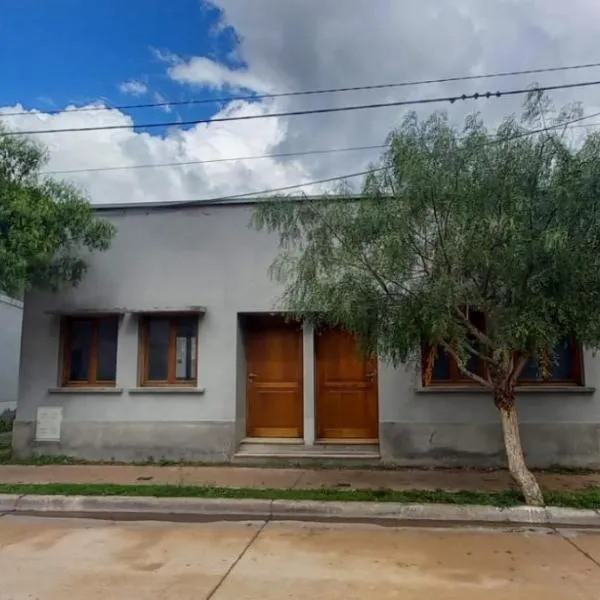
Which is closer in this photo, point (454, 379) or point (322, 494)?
point (322, 494)

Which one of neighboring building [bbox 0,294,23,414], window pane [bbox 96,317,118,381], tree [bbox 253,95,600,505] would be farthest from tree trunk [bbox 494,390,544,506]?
neighboring building [bbox 0,294,23,414]

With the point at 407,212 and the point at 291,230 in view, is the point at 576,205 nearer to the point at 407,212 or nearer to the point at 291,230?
the point at 407,212

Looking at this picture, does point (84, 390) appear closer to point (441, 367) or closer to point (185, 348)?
point (185, 348)

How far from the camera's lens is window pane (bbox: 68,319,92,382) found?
409 inches

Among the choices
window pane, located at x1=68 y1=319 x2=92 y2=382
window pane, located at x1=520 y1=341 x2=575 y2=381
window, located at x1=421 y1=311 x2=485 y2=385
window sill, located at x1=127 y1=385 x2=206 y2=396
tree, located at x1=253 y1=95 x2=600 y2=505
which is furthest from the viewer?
window pane, located at x1=68 y1=319 x2=92 y2=382

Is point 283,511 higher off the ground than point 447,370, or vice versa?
point 447,370

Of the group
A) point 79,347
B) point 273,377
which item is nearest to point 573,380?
point 273,377

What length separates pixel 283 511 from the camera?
23.0 ft

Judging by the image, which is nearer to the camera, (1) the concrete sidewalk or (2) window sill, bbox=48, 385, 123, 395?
(1) the concrete sidewalk

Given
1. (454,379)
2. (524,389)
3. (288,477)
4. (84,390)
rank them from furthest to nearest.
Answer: (84,390)
(454,379)
(524,389)
(288,477)

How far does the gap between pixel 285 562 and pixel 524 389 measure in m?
5.43

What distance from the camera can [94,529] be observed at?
643cm

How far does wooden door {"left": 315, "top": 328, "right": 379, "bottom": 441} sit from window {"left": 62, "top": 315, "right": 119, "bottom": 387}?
11.7 feet

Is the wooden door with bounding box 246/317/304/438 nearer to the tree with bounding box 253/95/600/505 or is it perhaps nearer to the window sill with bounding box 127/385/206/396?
the window sill with bounding box 127/385/206/396
